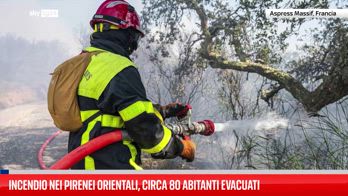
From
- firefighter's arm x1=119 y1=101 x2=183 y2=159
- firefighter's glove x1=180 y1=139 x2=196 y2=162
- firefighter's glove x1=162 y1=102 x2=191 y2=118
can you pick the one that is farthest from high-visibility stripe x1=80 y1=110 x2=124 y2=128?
firefighter's glove x1=162 y1=102 x2=191 y2=118

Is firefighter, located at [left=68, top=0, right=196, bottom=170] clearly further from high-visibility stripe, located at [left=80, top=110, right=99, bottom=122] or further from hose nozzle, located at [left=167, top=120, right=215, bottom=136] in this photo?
hose nozzle, located at [left=167, top=120, right=215, bottom=136]

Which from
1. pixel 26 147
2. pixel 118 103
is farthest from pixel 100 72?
pixel 26 147

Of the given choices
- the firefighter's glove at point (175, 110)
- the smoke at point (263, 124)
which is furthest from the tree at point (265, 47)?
the firefighter's glove at point (175, 110)

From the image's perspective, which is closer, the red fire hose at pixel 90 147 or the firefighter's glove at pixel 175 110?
the red fire hose at pixel 90 147

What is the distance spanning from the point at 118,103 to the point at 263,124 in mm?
2694

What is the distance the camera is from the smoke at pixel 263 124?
432cm

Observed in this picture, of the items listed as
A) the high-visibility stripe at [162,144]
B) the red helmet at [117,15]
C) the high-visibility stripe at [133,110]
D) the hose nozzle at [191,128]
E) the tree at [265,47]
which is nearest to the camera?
the high-visibility stripe at [133,110]

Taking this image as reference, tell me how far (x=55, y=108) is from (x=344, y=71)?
112 inches

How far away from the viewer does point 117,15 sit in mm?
2291

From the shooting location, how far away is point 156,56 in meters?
4.59

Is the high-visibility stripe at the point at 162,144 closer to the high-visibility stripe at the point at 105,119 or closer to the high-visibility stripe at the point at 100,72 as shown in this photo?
the high-visibility stripe at the point at 105,119

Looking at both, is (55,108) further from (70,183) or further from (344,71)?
(344,71)

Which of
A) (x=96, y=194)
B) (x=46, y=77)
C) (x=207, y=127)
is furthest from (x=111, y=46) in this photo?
(x=46, y=77)

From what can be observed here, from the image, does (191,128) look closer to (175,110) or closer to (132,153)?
(175,110)
